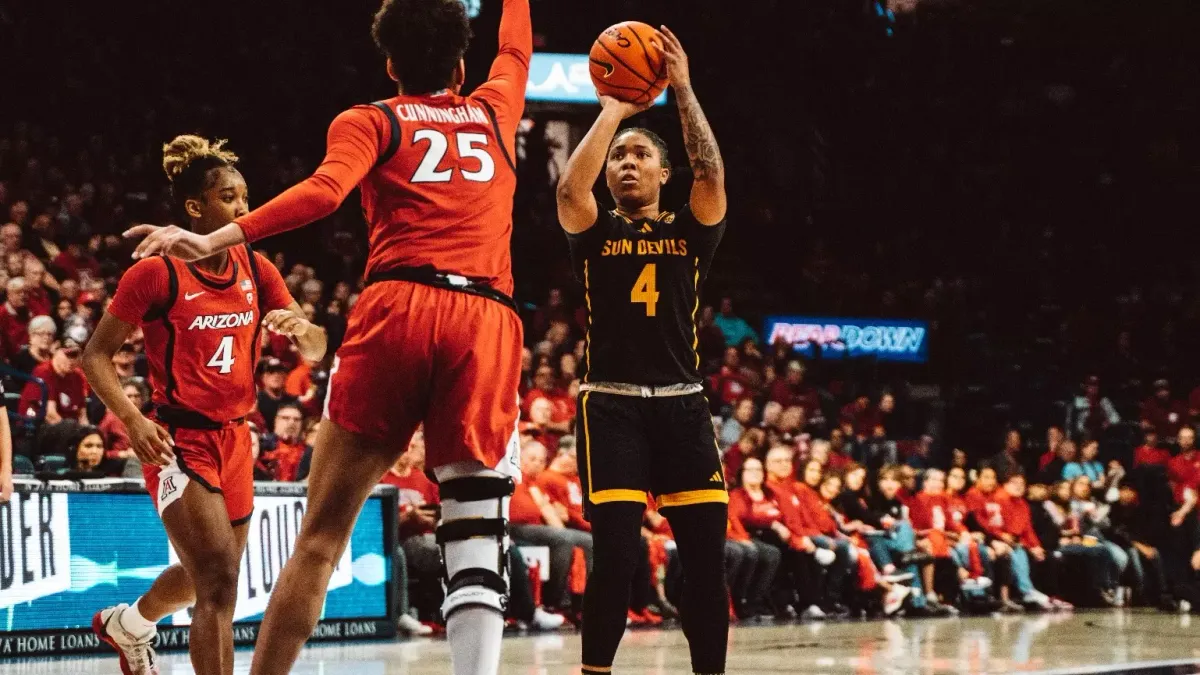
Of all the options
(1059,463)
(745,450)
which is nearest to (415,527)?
(745,450)

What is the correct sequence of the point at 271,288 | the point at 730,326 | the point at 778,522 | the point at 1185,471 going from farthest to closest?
1. the point at 730,326
2. the point at 1185,471
3. the point at 778,522
4. the point at 271,288

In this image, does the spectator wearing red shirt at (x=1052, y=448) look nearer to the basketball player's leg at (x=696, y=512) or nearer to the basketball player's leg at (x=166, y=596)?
the basketball player's leg at (x=696, y=512)

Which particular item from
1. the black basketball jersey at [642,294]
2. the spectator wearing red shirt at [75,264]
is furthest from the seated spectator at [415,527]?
the black basketball jersey at [642,294]

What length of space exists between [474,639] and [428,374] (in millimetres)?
726

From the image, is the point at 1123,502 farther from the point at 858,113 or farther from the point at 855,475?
the point at 858,113

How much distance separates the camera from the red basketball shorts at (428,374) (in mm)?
4270

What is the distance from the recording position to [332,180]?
161 inches

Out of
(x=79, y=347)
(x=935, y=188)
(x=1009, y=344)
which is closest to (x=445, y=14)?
(x=79, y=347)

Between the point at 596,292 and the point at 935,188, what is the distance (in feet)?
77.1

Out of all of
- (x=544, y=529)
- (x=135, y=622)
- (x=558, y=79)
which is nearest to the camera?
(x=135, y=622)

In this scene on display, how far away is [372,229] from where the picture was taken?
450 centimetres

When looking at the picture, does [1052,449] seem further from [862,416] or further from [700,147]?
[700,147]

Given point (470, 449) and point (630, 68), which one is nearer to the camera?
point (470, 449)

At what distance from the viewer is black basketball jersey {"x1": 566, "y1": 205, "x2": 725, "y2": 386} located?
229 inches
